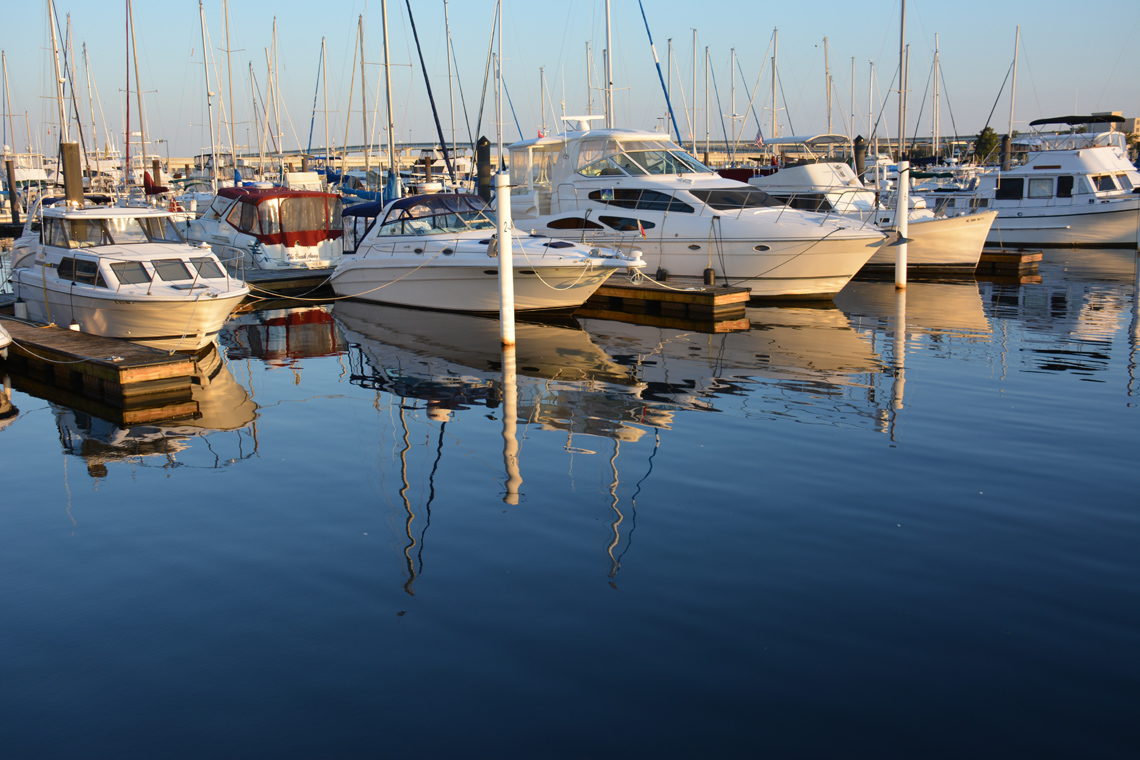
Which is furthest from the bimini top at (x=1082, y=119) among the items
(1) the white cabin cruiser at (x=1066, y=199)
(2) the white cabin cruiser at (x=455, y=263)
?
(2) the white cabin cruiser at (x=455, y=263)

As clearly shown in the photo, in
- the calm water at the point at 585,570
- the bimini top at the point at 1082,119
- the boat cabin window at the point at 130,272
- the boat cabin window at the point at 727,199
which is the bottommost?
the calm water at the point at 585,570

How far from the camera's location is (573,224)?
2122cm

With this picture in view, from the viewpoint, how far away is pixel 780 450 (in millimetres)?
9773

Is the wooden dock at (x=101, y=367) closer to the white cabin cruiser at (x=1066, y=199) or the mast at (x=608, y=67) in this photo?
the mast at (x=608, y=67)

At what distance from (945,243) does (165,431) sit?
783 inches

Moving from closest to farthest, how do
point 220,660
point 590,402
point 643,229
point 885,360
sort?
point 220,660, point 590,402, point 885,360, point 643,229

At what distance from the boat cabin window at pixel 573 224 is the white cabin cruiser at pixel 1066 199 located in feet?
48.0

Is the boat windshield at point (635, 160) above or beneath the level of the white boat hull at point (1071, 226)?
above

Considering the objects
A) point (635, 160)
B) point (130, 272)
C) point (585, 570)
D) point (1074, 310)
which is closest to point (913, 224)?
point (1074, 310)

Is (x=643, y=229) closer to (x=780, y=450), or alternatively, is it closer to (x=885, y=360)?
(x=885, y=360)

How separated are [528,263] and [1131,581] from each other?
12.3 metres

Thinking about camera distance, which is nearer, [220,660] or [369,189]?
[220,660]

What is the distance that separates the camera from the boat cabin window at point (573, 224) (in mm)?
20984

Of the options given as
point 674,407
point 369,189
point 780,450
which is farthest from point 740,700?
point 369,189
